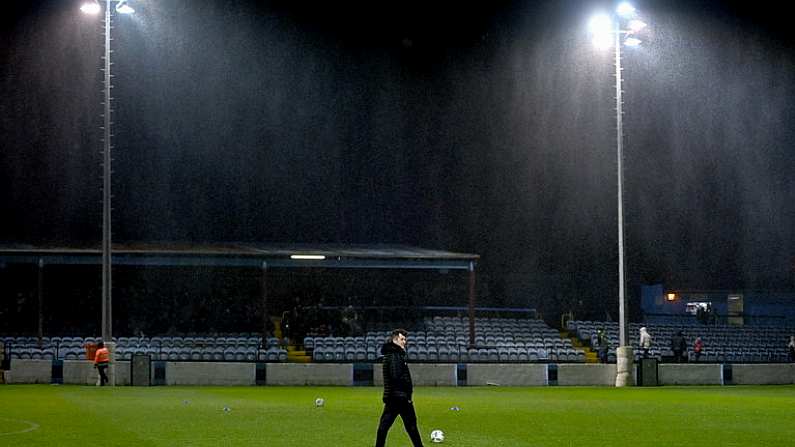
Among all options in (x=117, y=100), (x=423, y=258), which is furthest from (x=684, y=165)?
(x=117, y=100)

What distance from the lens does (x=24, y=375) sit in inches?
1385

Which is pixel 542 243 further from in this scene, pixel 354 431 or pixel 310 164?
pixel 354 431

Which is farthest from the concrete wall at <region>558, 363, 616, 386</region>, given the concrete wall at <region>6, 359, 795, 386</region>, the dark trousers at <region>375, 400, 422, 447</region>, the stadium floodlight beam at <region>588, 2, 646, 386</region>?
the dark trousers at <region>375, 400, 422, 447</region>

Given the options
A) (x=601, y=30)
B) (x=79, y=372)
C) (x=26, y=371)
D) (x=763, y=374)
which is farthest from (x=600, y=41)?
(x=26, y=371)

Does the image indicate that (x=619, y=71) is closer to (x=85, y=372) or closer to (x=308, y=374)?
(x=308, y=374)

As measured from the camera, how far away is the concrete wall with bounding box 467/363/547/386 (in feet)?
122

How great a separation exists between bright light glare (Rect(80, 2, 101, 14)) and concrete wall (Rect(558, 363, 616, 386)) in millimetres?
18715

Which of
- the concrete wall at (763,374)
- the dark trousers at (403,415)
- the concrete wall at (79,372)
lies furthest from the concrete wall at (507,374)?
the dark trousers at (403,415)

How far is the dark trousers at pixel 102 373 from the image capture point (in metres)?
33.2

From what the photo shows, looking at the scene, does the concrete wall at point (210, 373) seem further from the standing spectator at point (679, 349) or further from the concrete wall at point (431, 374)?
the standing spectator at point (679, 349)

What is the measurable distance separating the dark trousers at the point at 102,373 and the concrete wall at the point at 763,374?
21.1 m

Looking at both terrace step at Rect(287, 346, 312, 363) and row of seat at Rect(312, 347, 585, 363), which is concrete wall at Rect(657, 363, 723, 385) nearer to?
row of seat at Rect(312, 347, 585, 363)

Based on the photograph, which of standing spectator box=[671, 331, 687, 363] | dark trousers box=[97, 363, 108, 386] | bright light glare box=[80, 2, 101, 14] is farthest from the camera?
standing spectator box=[671, 331, 687, 363]

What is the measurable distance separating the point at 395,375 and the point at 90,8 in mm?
21484
